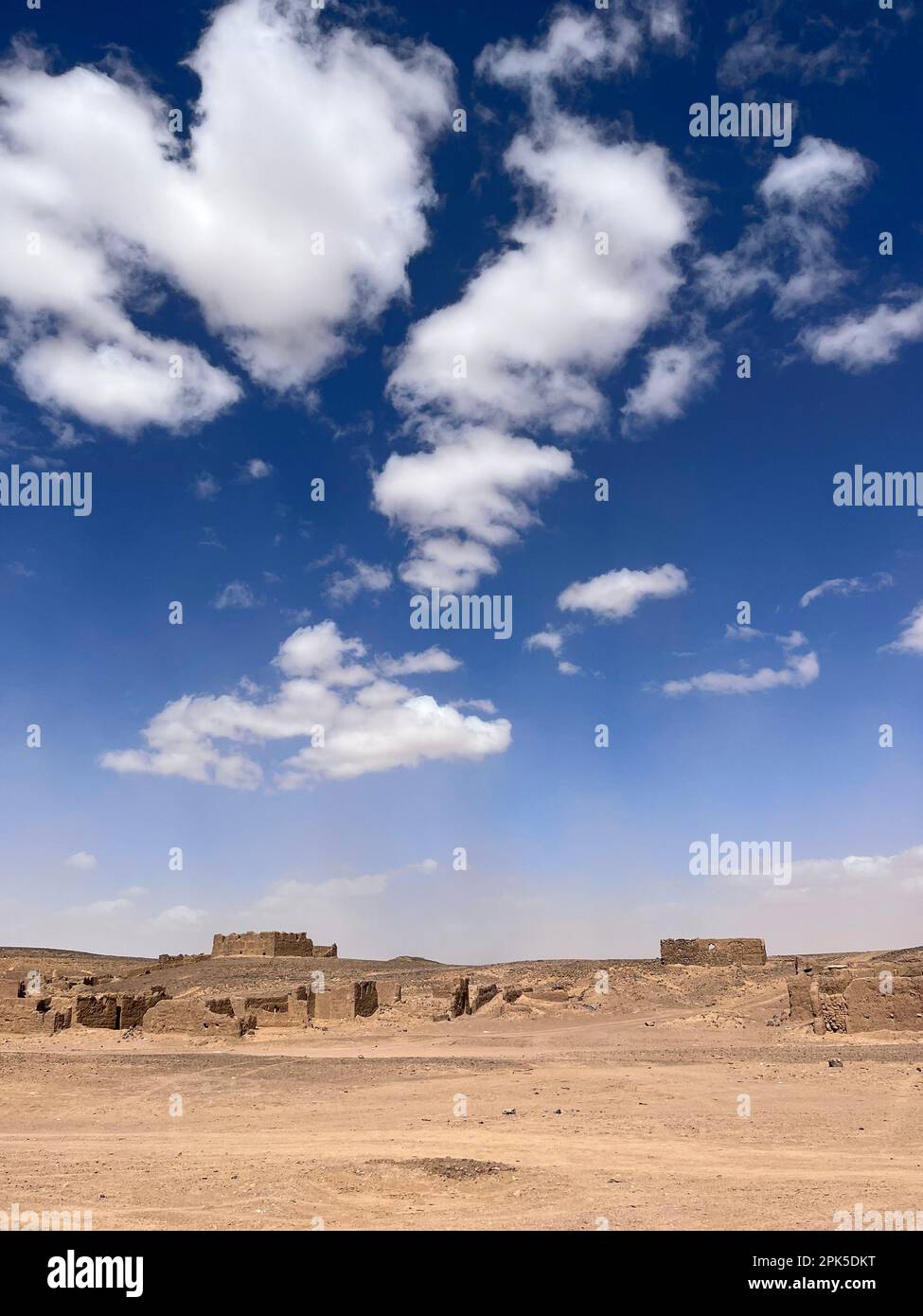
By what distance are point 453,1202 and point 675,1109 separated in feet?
20.5

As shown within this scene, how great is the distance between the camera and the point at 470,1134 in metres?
11.2

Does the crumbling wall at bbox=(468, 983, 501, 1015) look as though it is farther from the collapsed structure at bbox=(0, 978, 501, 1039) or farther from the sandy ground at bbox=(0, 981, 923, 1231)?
the sandy ground at bbox=(0, 981, 923, 1231)

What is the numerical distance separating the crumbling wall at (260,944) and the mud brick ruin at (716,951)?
23951 mm

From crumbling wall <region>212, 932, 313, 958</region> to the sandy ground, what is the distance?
31.1 metres

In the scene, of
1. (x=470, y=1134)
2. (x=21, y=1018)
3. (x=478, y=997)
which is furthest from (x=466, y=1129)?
(x=478, y=997)

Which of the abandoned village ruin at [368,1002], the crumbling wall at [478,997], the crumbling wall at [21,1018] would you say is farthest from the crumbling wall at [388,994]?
the crumbling wall at [21,1018]

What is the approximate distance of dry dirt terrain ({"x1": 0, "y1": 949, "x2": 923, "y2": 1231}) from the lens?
772 cm

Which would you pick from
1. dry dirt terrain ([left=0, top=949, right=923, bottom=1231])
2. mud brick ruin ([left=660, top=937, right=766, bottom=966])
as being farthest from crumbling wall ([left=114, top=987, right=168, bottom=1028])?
mud brick ruin ([left=660, top=937, right=766, bottom=966])

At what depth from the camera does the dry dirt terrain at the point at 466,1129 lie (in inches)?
304

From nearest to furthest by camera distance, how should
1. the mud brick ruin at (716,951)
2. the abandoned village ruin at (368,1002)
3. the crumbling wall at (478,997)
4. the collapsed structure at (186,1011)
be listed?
the abandoned village ruin at (368,1002) < the collapsed structure at (186,1011) < the crumbling wall at (478,997) < the mud brick ruin at (716,951)

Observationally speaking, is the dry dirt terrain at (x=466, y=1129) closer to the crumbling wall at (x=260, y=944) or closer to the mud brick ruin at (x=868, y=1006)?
the mud brick ruin at (x=868, y=1006)

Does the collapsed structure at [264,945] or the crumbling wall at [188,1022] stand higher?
the crumbling wall at [188,1022]

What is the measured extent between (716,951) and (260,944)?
27.1m

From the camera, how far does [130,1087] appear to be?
16.1 meters
